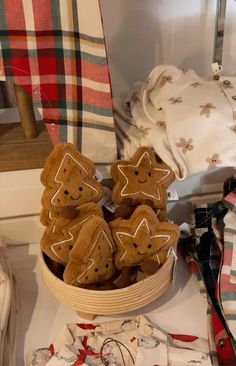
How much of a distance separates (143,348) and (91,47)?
521mm

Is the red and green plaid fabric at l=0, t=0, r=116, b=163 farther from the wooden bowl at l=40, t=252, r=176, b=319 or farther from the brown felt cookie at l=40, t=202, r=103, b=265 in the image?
the wooden bowl at l=40, t=252, r=176, b=319

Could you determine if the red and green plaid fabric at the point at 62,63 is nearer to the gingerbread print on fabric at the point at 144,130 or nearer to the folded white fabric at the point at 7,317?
the gingerbread print on fabric at the point at 144,130

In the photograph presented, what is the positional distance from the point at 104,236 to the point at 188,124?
26cm

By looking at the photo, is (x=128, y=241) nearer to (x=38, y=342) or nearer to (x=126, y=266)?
Answer: (x=126, y=266)

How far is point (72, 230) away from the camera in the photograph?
0.70 metres

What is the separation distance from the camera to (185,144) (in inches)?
29.8

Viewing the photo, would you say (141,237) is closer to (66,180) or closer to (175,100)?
(66,180)

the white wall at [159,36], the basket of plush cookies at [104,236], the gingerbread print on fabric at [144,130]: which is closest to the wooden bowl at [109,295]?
the basket of plush cookies at [104,236]

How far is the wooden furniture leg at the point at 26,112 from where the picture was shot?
2.83ft

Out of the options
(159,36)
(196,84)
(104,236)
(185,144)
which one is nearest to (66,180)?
(104,236)

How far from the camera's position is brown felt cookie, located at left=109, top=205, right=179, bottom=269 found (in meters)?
0.69

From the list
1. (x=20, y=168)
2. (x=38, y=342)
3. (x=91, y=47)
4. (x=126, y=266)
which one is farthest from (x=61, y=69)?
(x=38, y=342)

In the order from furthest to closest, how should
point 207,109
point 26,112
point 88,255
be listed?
point 26,112, point 207,109, point 88,255

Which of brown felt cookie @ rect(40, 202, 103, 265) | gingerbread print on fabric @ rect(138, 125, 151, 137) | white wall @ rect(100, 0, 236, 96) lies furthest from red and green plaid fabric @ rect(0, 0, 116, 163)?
white wall @ rect(100, 0, 236, 96)
